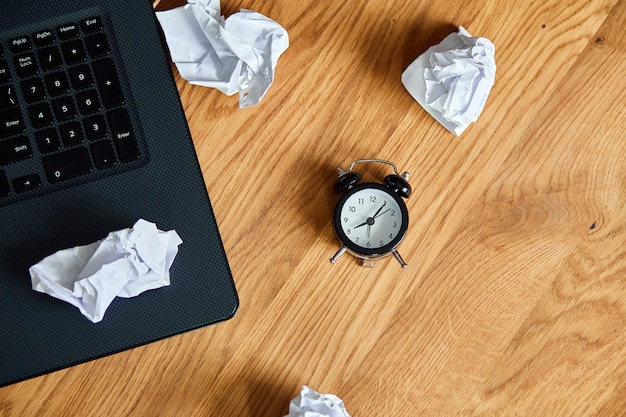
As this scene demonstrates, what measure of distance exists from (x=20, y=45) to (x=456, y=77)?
0.43 m

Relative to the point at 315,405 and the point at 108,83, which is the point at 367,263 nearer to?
the point at 315,405

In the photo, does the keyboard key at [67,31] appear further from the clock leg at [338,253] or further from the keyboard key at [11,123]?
the clock leg at [338,253]

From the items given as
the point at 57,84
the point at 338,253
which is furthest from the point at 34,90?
the point at 338,253

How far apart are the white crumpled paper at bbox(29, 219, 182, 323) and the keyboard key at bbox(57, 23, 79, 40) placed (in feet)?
0.62

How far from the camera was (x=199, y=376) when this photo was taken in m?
0.73

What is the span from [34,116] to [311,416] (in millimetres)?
391

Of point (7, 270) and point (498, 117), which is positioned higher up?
point (498, 117)

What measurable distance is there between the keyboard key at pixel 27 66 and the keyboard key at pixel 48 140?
0.19 feet

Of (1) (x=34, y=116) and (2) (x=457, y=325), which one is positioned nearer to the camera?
(1) (x=34, y=116)

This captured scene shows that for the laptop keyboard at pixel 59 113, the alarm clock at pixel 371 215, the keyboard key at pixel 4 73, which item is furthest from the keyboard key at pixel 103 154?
the alarm clock at pixel 371 215

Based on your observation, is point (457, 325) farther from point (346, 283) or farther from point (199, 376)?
point (199, 376)

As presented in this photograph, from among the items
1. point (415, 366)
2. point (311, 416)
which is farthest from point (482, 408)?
point (311, 416)

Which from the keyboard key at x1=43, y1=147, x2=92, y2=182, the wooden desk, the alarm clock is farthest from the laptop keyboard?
the alarm clock

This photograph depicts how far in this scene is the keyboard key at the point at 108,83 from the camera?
0.62m
